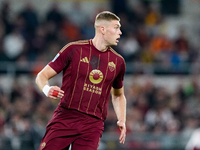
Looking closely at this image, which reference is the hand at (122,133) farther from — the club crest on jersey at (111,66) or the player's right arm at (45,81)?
the player's right arm at (45,81)

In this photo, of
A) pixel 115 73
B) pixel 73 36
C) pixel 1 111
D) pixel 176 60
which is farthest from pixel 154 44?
pixel 115 73

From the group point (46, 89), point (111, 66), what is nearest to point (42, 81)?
point (46, 89)

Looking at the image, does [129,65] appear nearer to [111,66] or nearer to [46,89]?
[111,66]

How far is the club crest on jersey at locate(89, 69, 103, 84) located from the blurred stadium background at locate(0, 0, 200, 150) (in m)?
5.72

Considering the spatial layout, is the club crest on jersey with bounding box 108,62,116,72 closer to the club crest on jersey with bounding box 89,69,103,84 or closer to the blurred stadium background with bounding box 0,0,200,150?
the club crest on jersey with bounding box 89,69,103,84

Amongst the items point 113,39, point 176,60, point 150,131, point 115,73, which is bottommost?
point 150,131

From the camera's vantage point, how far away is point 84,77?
6.05m

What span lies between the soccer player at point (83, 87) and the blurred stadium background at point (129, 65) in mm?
5576

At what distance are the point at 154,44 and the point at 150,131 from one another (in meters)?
4.08

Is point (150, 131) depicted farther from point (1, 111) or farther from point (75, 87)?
point (75, 87)

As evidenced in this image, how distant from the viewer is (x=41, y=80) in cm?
586

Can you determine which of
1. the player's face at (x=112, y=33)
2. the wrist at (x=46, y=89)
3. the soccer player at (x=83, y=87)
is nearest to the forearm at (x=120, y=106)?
the soccer player at (x=83, y=87)

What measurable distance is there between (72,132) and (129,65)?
944cm

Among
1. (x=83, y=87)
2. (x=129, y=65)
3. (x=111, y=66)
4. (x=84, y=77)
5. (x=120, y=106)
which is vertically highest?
(x=111, y=66)
